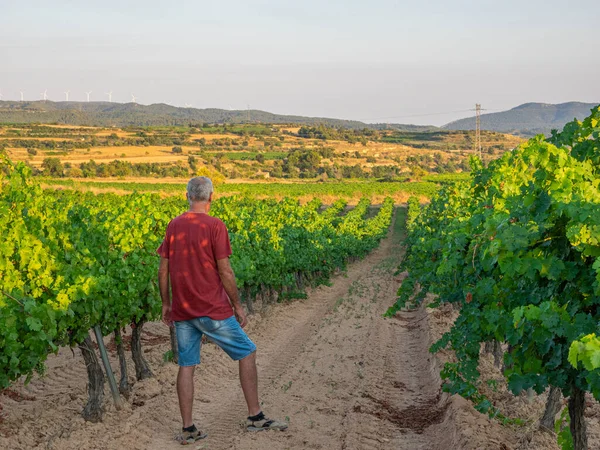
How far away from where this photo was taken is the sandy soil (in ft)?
19.8

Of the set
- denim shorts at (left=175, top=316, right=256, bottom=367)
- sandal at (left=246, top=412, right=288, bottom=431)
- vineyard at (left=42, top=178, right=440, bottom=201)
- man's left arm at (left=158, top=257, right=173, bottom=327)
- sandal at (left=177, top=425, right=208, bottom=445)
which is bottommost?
vineyard at (left=42, top=178, right=440, bottom=201)

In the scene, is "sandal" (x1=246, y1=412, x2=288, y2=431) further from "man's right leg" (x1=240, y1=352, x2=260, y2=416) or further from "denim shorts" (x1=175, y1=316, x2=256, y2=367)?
"denim shorts" (x1=175, y1=316, x2=256, y2=367)

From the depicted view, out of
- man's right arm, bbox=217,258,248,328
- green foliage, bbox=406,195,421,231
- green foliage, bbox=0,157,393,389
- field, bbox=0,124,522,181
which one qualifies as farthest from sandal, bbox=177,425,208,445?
field, bbox=0,124,522,181

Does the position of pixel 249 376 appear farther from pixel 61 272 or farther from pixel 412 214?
pixel 412 214

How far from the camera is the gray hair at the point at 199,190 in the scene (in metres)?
5.64

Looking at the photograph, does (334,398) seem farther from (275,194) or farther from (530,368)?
(275,194)

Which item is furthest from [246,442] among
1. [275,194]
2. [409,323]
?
[275,194]

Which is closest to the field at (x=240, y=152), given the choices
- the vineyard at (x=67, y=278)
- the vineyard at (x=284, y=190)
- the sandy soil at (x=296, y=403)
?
the vineyard at (x=284, y=190)

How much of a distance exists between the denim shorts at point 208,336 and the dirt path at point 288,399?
0.76 metres

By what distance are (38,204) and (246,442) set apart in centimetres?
319

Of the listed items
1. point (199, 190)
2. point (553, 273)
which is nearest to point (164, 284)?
point (199, 190)

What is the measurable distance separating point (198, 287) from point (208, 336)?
43cm

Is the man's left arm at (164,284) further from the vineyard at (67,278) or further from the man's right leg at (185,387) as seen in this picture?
the vineyard at (67,278)

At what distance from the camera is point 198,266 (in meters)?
5.59
